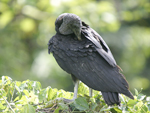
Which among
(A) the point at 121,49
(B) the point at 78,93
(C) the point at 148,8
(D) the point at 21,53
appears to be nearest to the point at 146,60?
(A) the point at 121,49

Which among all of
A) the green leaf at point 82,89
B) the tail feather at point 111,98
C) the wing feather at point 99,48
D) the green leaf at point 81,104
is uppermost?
the wing feather at point 99,48

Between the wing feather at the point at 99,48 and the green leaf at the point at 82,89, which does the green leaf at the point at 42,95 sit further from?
the wing feather at the point at 99,48

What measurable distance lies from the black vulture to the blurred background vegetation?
10.5ft

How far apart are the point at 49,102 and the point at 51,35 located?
5.40 meters

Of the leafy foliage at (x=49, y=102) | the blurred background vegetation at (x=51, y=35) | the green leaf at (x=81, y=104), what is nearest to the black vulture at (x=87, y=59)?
the leafy foliage at (x=49, y=102)

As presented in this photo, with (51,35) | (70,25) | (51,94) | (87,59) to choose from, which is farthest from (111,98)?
(51,35)

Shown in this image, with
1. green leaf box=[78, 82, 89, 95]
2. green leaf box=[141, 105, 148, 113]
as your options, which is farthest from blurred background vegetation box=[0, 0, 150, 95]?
green leaf box=[141, 105, 148, 113]

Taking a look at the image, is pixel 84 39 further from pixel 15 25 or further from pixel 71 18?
pixel 15 25

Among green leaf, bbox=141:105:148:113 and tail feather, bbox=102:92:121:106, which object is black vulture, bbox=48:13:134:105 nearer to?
tail feather, bbox=102:92:121:106

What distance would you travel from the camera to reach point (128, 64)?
10.0 metres

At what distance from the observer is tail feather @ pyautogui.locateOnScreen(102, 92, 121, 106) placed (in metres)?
2.93

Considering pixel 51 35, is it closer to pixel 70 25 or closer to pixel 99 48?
pixel 70 25

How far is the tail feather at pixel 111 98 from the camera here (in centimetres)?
293

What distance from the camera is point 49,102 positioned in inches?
118
